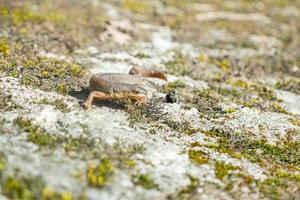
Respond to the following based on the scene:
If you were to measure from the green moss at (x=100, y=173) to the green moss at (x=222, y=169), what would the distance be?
2290 millimetres

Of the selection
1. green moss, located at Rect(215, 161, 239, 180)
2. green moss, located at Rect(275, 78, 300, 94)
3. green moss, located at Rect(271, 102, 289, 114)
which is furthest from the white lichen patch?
green moss, located at Rect(275, 78, 300, 94)

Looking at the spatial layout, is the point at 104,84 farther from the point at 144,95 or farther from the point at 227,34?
the point at 227,34

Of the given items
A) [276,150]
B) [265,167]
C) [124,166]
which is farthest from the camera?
[276,150]

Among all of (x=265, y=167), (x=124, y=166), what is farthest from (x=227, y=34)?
(x=124, y=166)

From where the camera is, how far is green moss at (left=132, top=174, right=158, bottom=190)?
8.95 meters

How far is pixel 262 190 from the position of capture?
9508 millimetres

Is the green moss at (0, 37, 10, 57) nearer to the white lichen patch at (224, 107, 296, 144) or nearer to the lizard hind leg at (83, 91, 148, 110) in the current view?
the lizard hind leg at (83, 91, 148, 110)

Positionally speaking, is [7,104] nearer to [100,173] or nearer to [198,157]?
[100,173]

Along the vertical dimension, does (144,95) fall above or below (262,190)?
above

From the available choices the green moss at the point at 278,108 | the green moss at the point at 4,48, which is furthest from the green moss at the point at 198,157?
the green moss at the point at 4,48

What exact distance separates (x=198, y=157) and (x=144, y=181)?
1695 mm

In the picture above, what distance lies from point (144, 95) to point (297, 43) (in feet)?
39.1

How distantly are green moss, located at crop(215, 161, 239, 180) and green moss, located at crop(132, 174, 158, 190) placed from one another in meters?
1.51

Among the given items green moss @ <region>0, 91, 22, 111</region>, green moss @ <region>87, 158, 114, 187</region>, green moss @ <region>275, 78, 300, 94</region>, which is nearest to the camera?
green moss @ <region>87, 158, 114, 187</region>
